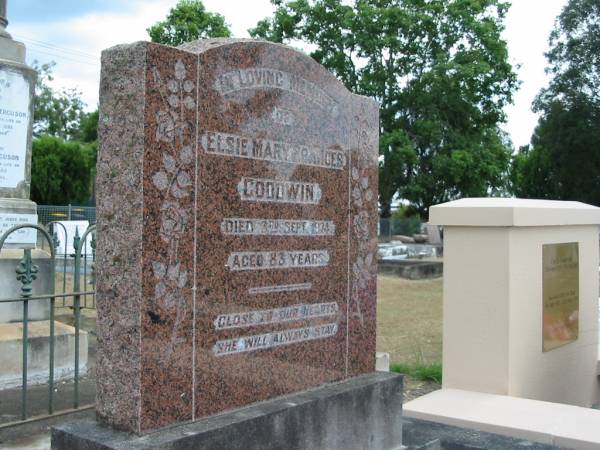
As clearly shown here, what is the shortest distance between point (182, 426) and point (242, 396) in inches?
15.1

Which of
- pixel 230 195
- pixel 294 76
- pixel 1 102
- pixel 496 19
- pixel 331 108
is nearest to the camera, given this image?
pixel 230 195

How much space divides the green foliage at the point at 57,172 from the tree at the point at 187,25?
906 centimetres

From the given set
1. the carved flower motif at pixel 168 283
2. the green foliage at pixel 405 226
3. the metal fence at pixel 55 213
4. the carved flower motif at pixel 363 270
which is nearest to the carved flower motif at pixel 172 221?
the carved flower motif at pixel 168 283

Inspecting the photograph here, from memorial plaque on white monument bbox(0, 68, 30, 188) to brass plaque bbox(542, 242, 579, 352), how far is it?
16.5 feet

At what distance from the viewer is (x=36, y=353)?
5680mm

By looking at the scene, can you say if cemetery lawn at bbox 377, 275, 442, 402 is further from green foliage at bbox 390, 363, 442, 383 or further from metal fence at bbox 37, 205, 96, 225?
metal fence at bbox 37, 205, 96, 225

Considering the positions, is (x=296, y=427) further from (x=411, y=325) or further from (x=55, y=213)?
(x=55, y=213)

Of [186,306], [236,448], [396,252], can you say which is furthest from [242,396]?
[396,252]

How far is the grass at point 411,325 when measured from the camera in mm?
7734

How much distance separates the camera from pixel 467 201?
5.16m

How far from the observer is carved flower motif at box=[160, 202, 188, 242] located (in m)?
2.80

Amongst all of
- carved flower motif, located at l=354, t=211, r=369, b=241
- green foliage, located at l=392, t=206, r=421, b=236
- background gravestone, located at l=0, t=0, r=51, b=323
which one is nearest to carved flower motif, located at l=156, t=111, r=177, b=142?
carved flower motif, located at l=354, t=211, r=369, b=241

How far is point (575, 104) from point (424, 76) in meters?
9.06

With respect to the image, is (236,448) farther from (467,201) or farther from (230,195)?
(467,201)
